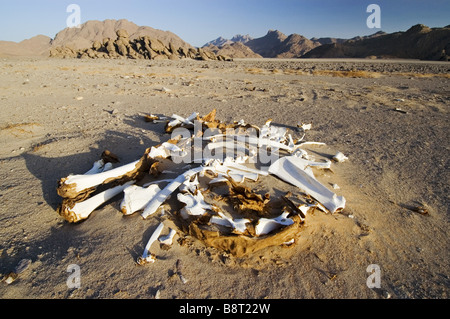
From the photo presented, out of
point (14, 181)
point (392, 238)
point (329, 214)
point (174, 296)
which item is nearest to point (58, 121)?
point (14, 181)

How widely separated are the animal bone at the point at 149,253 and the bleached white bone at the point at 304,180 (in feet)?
3.84

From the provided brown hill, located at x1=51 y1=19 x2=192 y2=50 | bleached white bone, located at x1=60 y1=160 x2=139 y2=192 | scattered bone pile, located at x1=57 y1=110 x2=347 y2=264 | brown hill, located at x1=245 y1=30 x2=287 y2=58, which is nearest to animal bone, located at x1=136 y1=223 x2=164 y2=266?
scattered bone pile, located at x1=57 y1=110 x2=347 y2=264

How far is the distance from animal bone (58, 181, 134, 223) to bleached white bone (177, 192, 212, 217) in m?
0.66

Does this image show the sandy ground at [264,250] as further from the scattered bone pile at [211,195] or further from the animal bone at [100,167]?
the animal bone at [100,167]

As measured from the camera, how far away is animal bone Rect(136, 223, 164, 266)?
1390 mm

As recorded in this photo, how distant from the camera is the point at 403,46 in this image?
36562 millimetres

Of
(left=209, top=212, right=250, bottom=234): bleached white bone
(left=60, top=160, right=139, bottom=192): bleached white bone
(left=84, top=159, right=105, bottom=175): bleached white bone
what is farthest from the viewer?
(left=84, top=159, right=105, bottom=175): bleached white bone

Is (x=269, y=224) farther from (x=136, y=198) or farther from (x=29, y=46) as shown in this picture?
(x=29, y=46)

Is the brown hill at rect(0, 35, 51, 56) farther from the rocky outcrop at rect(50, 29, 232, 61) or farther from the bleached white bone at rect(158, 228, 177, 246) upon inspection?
the bleached white bone at rect(158, 228, 177, 246)

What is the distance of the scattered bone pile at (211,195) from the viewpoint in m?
1.50

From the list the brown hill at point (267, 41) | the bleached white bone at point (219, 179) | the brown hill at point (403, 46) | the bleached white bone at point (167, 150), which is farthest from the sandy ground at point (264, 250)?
the brown hill at point (267, 41)
